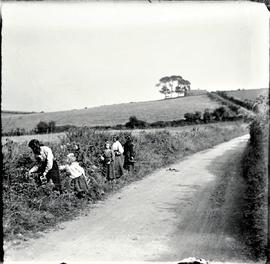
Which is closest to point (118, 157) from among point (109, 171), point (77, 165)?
point (109, 171)

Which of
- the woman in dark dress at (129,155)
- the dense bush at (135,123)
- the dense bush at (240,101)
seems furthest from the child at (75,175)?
the dense bush at (240,101)

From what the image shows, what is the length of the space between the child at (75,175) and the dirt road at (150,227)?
32cm

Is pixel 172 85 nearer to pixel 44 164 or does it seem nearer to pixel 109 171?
pixel 109 171

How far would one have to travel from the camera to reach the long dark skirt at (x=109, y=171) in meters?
5.47

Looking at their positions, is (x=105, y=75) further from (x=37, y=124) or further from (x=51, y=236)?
(x=51, y=236)

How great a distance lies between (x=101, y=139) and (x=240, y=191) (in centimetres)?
198

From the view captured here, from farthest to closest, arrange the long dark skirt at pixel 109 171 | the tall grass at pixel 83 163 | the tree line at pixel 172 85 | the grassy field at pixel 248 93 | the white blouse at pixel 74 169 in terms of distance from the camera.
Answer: the long dark skirt at pixel 109 171, the white blouse at pixel 74 169, the tall grass at pixel 83 163, the tree line at pixel 172 85, the grassy field at pixel 248 93

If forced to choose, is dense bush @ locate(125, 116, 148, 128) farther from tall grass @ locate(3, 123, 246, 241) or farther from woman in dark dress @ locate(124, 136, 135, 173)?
woman in dark dress @ locate(124, 136, 135, 173)

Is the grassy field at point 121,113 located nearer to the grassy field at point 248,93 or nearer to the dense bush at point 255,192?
the grassy field at point 248,93

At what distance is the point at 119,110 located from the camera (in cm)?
489

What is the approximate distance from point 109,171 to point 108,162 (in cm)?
16

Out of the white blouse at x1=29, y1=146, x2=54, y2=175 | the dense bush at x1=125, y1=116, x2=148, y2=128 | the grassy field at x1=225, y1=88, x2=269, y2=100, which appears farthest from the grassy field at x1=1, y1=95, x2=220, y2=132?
the white blouse at x1=29, y1=146, x2=54, y2=175

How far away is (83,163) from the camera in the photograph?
17.5 feet

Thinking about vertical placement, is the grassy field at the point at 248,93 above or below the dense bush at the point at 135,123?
above
